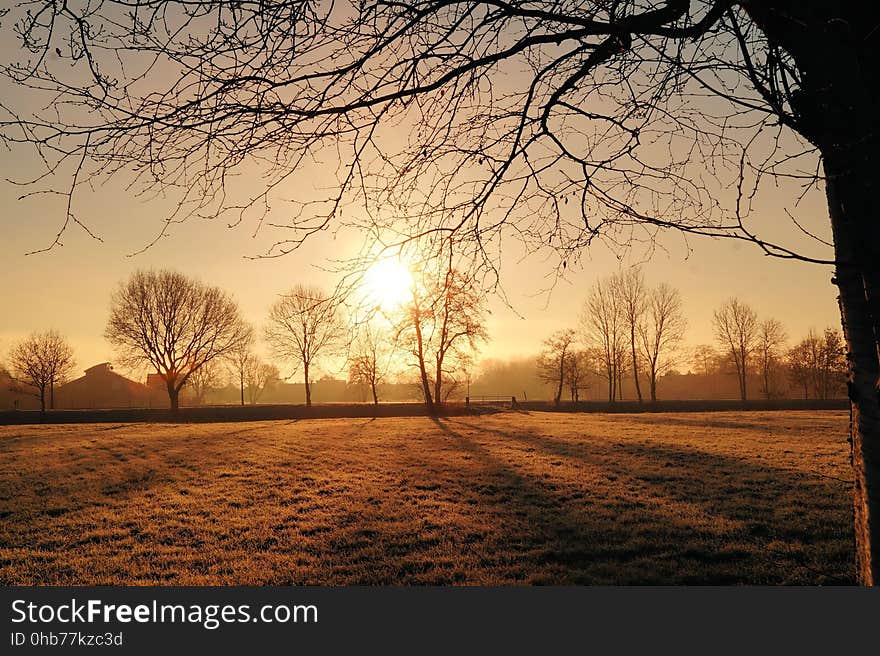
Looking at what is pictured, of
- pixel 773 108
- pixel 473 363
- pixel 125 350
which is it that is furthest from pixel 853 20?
pixel 125 350

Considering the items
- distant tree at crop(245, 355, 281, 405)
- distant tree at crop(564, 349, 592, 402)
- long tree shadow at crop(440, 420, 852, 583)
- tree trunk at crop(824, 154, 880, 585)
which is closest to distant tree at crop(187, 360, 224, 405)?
distant tree at crop(245, 355, 281, 405)

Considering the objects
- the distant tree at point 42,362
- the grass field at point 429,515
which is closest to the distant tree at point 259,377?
the distant tree at point 42,362

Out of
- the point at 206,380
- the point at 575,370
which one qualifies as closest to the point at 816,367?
the point at 575,370

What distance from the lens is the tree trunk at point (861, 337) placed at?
2504mm

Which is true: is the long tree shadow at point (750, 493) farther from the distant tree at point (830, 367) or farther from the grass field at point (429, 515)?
the distant tree at point (830, 367)

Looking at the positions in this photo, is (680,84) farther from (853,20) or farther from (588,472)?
(588,472)

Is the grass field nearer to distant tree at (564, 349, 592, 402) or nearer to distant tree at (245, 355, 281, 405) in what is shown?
distant tree at (564, 349, 592, 402)

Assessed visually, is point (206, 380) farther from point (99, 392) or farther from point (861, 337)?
point (861, 337)

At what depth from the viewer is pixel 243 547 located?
6.62m

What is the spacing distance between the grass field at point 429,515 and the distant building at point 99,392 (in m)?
57.5

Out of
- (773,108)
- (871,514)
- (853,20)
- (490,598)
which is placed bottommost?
(490,598)

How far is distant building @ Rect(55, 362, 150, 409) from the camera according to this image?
210ft

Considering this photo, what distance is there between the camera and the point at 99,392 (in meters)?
65.4

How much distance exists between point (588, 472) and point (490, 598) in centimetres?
866
